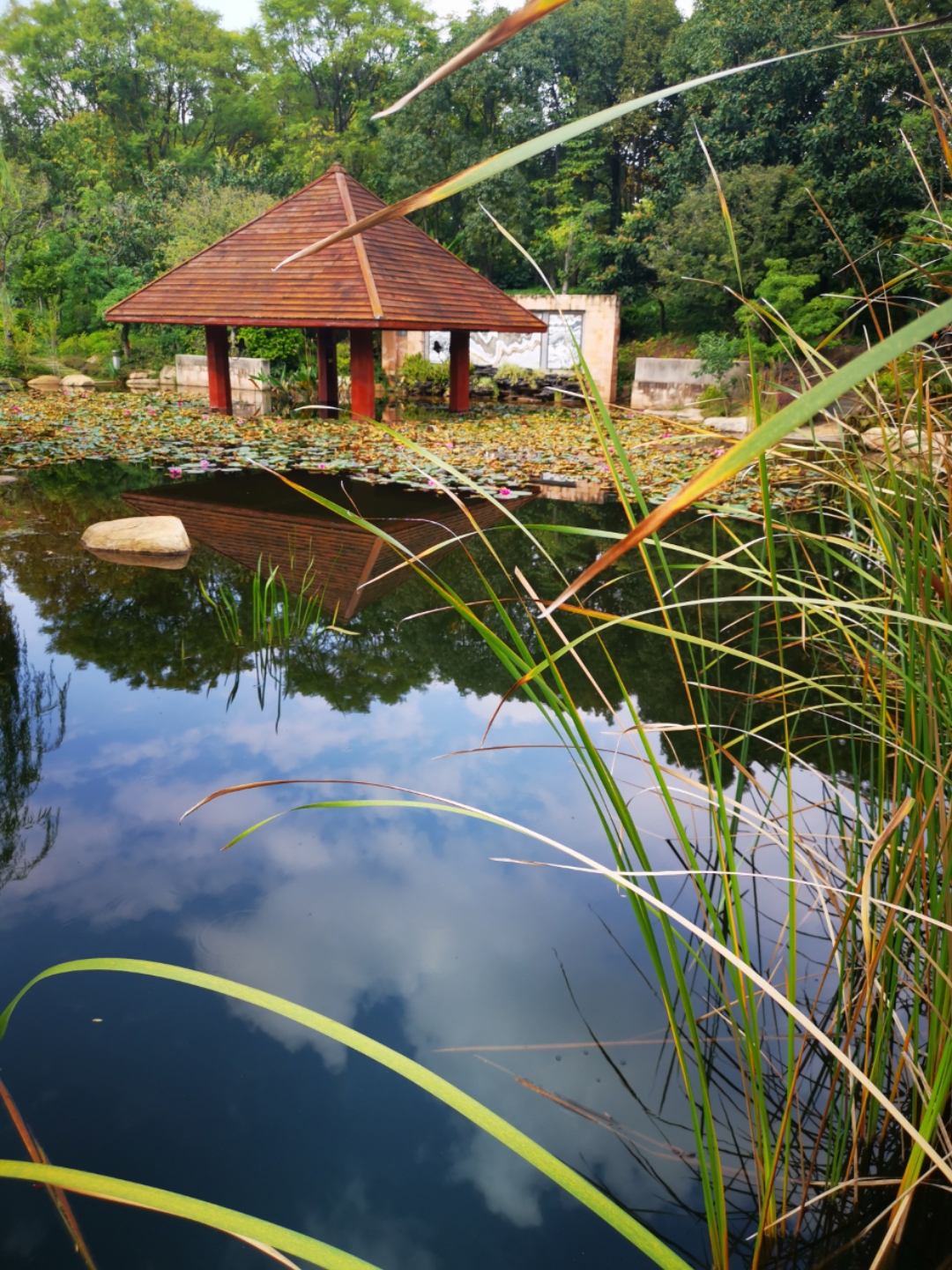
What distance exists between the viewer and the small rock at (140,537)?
4.74 metres

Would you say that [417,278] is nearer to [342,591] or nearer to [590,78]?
[342,591]

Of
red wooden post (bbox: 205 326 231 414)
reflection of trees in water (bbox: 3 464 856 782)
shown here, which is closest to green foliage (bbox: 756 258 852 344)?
red wooden post (bbox: 205 326 231 414)

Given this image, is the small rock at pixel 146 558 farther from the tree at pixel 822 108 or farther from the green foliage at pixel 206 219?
the green foliage at pixel 206 219

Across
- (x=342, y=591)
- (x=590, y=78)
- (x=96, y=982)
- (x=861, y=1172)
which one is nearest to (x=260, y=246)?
(x=342, y=591)

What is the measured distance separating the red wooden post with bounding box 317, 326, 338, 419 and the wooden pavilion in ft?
0.05

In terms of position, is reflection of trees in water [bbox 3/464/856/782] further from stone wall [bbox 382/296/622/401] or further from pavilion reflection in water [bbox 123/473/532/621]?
stone wall [bbox 382/296/622/401]

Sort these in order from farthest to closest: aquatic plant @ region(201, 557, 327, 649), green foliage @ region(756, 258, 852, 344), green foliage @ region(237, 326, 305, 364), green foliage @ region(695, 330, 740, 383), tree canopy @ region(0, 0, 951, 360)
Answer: tree canopy @ region(0, 0, 951, 360) → green foliage @ region(237, 326, 305, 364) → green foliage @ region(756, 258, 852, 344) → green foliage @ region(695, 330, 740, 383) → aquatic plant @ region(201, 557, 327, 649)

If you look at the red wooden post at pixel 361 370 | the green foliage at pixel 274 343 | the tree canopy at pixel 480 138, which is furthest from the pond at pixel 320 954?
the green foliage at pixel 274 343

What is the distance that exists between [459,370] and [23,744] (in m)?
9.81

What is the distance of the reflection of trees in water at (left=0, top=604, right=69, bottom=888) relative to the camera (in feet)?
7.28

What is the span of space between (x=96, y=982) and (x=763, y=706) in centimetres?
221

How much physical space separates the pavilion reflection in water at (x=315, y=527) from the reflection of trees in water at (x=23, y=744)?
3.60ft

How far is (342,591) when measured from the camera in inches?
164

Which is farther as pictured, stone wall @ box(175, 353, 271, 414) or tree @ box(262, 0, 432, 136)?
tree @ box(262, 0, 432, 136)
